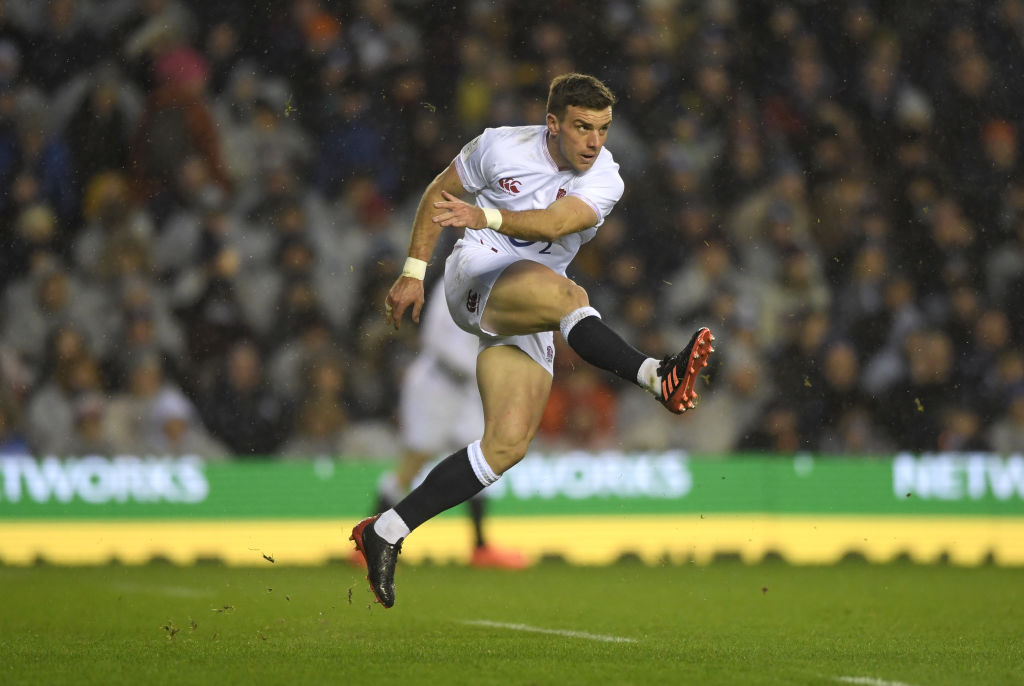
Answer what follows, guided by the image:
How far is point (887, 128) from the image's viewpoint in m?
12.6

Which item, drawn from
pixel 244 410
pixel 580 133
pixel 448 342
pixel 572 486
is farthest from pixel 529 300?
pixel 244 410

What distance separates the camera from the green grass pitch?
467 cm

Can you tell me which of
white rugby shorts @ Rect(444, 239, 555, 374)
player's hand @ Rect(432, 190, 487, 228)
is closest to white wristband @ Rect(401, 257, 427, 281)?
white rugby shorts @ Rect(444, 239, 555, 374)

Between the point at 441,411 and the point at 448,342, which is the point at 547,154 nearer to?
the point at 448,342

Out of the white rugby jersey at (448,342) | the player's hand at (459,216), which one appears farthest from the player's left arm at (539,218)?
the white rugby jersey at (448,342)

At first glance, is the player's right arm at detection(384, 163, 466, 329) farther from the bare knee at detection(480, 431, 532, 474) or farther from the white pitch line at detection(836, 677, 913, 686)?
the white pitch line at detection(836, 677, 913, 686)

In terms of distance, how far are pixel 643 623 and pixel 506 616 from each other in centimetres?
61

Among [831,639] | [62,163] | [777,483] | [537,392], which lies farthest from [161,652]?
[62,163]

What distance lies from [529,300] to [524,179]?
0.61m

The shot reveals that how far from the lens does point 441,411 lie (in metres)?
9.37

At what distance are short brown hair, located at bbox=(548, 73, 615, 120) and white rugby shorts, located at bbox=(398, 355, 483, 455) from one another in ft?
12.5

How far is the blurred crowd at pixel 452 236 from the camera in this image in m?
10.4

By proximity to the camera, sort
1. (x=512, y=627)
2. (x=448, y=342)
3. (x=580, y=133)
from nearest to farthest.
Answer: (x=580, y=133), (x=512, y=627), (x=448, y=342)

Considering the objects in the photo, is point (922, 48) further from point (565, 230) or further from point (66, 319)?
Result: point (565, 230)
